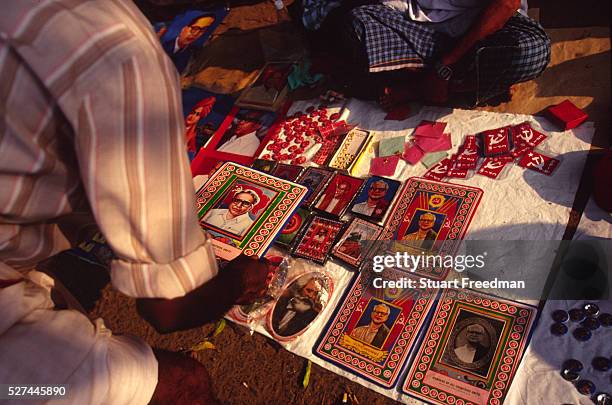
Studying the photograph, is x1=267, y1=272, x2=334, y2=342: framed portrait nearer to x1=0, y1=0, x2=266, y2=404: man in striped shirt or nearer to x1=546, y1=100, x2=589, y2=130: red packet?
x1=0, y1=0, x2=266, y2=404: man in striped shirt

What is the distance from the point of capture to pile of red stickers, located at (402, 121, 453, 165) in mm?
2242

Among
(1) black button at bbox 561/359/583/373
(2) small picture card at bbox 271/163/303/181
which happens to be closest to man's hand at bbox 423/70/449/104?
(2) small picture card at bbox 271/163/303/181

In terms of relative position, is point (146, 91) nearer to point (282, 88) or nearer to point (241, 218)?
point (241, 218)

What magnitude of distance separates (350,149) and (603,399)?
150 centimetres

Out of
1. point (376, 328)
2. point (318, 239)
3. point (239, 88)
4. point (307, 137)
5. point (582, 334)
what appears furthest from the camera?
point (239, 88)

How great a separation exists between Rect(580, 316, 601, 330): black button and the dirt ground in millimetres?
438

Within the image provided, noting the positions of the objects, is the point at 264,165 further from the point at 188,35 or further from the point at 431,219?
the point at 188,35

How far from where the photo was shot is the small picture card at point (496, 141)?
2133 millimetres

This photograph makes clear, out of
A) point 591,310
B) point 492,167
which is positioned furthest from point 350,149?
point 591,310

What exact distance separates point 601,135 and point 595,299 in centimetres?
86

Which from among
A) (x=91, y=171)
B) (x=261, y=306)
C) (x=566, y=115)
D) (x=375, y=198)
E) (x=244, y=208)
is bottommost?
(x=261, y=306)

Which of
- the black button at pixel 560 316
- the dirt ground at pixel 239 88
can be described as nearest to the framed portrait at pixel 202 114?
the dirt ground at pixel 239 88

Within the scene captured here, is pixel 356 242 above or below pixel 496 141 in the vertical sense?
below

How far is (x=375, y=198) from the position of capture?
210 cm
